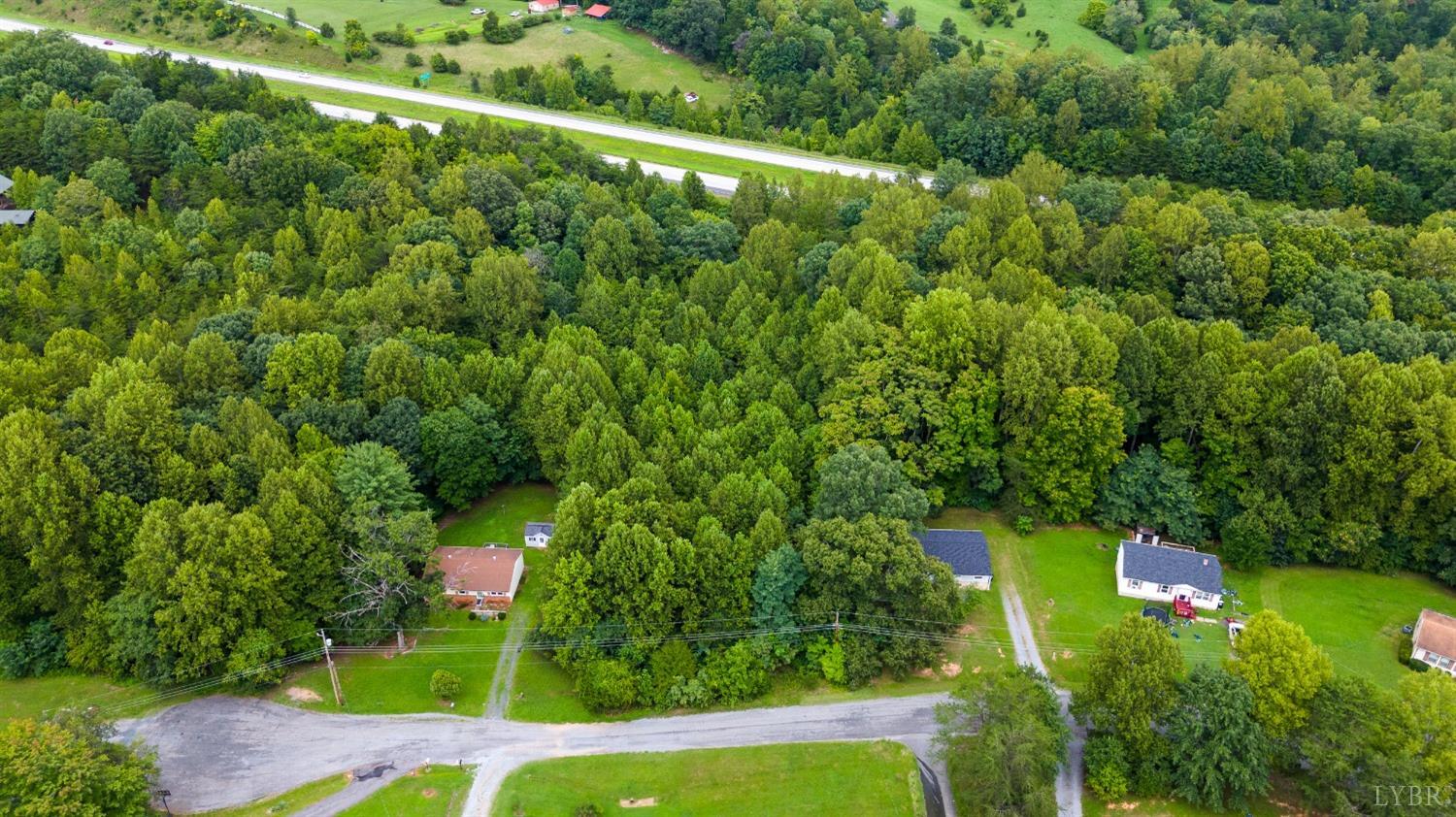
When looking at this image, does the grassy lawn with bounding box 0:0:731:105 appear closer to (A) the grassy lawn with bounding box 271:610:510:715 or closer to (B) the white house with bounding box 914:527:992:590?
(B) the white house with bounding box 914:527:992:590

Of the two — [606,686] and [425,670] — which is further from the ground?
[606,686]

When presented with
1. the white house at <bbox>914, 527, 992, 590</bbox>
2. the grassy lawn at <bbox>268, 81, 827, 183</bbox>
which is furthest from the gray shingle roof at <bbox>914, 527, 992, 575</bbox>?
the grassy lawn at <bbox>268, 81, 827, 183</bbox>

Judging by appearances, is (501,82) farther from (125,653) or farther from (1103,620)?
(1103,620)

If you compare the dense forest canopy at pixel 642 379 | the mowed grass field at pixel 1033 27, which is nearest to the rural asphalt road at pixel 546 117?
the dense forest canopy at pixel 642 379

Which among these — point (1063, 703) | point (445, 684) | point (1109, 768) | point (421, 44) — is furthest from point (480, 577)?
point (421, 44)

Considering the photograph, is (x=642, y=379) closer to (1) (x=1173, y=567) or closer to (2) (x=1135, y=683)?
(1) (x=1173, y=567)

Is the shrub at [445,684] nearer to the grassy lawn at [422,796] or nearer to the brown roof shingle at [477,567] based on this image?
the grassy lawn at [422,796]
